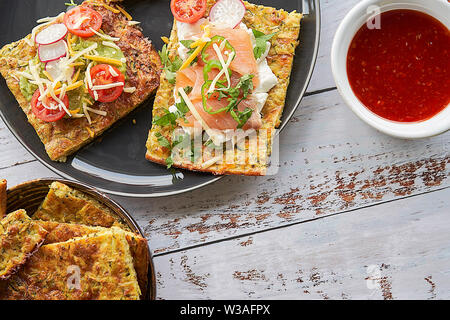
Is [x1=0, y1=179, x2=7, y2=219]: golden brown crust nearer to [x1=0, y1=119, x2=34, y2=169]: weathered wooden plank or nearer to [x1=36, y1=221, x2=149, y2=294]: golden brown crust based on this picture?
[x1=36, y1=221, x2=149, y2=294]: golden brown crust

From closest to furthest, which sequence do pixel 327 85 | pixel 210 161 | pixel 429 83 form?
pixel 429 83
pixel 210 161
pixel 327 85

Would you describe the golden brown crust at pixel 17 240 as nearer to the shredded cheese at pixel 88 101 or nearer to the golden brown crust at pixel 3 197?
the golden brown crust at pixel 3 197

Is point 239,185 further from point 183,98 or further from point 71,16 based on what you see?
point 71,16

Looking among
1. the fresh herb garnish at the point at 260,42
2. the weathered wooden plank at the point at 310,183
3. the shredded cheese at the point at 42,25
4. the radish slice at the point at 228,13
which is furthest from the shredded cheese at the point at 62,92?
the fresh herb garnish at the point at 260,42

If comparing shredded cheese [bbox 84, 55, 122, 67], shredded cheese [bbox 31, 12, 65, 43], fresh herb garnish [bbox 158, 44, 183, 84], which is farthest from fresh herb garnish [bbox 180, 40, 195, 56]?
shredded cheese [bbox 31, 12, 65, 43]

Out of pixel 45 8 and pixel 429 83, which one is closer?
pixel 429 83
